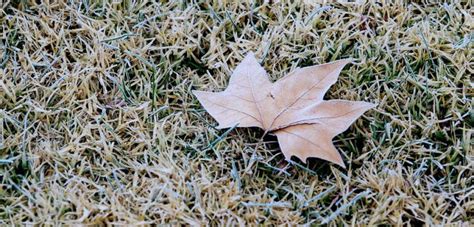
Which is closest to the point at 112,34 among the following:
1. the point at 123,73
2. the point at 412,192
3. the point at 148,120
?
the point at 123,73

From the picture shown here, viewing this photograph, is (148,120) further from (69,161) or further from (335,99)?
(335,99)

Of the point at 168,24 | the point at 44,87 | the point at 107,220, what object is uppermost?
the point at 168,24

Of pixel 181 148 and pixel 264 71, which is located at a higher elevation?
pixel 264 71

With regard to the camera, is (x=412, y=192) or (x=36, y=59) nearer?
(x=412, y=192)
